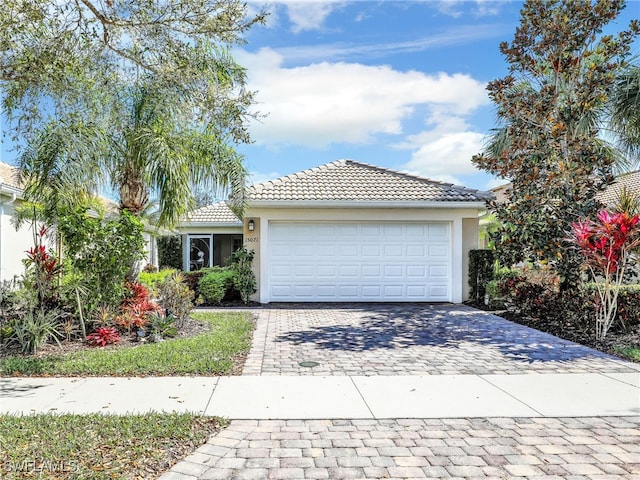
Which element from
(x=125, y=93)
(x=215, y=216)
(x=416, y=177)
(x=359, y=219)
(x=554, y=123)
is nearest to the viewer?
(x=125, y=93)

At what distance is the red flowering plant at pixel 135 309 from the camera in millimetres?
8518

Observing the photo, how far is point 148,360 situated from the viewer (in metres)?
6.70

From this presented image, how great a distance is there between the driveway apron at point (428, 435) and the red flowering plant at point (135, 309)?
8.11 feet

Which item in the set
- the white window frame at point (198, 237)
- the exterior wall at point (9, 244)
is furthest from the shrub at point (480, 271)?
the white window frame at point (198, 237)

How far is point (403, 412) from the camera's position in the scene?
16.0 feet

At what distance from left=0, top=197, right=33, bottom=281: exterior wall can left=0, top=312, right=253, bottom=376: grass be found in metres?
5.86

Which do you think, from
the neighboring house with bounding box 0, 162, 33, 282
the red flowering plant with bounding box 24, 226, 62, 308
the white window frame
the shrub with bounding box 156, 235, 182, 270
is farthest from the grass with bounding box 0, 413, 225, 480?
the shrub with bounding box 156, 235, 182, 270

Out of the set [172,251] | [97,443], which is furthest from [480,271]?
[172,251]

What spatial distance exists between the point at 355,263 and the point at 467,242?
362 cm

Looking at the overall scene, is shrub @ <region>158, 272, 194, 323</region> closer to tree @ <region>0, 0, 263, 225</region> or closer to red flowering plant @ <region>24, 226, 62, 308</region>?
tree @ <region>0, 0, 263, 225</region>

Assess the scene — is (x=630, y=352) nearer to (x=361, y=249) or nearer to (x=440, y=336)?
(x=440, y=336)

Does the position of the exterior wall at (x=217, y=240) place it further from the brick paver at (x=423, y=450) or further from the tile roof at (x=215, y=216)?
the brick paver at (x=423, y=450)

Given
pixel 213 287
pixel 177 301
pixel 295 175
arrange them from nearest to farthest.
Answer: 1. pixel 177 301
2. pixel 213 287
3. pixel 295 175

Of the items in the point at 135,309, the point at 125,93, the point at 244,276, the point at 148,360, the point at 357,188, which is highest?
the point at 125,93
